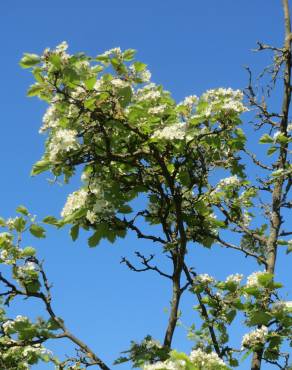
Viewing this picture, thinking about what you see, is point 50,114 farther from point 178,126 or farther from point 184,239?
Answer: point 184,239

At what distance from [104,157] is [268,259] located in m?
3.79

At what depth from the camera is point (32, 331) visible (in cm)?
630

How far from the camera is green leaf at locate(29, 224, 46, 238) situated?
6.63m

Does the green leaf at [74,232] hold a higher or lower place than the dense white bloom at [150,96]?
lower

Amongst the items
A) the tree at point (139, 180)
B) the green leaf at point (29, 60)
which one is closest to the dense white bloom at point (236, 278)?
the tree at point (139, 180)

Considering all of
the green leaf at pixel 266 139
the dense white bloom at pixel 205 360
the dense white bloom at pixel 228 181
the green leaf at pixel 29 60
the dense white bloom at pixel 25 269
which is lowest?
the dense white bloom at pixel 205 360

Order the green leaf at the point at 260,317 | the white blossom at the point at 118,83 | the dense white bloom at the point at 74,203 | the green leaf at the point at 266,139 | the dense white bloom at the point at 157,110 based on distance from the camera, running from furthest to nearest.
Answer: the green leaf at the point at 266,139 → the green leaf at the point at 260,317 → the dense white bloom at the point at 74,203 → the dense white bloom at the point at 157,110 → the white blossom at the point at 118,83

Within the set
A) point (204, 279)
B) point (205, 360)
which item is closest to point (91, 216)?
point (204, 279)

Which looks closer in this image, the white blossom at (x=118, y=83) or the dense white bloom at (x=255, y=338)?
the white blossom at (x=118, y=83)

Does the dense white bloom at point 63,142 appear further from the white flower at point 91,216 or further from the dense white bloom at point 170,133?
the dense white bloom at point 170,133

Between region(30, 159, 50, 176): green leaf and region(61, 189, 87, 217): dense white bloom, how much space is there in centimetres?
52

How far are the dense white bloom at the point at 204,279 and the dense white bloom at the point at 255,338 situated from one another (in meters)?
0.84

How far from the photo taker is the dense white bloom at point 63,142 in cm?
623

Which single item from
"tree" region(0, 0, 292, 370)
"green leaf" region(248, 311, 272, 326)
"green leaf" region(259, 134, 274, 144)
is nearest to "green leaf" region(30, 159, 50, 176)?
"tree" region(0, 0, 292, 370)
